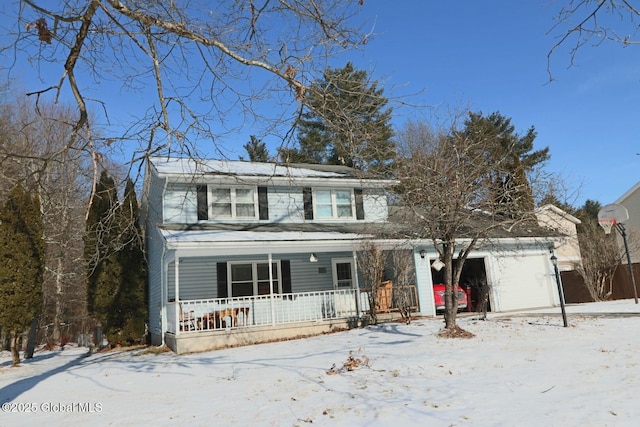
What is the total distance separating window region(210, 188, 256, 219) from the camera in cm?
1498

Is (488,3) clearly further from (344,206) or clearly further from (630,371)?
(344,206)

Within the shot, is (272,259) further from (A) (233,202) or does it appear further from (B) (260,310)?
(A) (233,202)

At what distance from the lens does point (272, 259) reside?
48.6 feet

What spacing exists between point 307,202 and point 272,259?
2484mm

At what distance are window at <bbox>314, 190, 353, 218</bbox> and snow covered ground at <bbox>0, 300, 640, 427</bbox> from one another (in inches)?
246

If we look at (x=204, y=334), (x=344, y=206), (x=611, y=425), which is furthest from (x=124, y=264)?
(x=611, y=425)


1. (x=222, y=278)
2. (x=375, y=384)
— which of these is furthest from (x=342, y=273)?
(x=375, y=384)

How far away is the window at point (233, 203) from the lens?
15.0m

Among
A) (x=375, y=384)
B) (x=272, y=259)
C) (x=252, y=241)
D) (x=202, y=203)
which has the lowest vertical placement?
Result: (x=375, y=384)

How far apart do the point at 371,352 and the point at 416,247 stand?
6.99 m

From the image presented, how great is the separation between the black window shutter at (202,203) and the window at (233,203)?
0.20 m

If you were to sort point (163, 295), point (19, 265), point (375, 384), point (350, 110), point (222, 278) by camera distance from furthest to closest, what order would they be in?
point (222, 278)
point (163, 295)
point (19, 265)
point (375, 384)
point (350, 110)

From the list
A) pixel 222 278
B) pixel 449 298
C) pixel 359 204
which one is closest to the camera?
pixel 449 298

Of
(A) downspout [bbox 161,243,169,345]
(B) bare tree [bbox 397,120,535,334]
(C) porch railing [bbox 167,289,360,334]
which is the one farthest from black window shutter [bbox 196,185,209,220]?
(B) bare tree [bbox 397,120,535,334]
